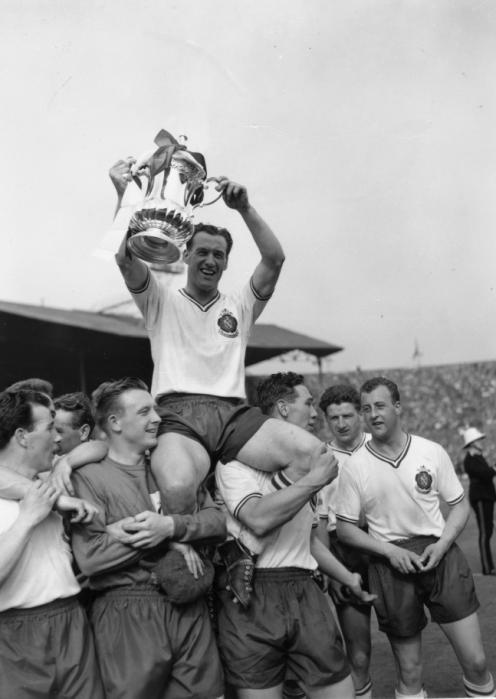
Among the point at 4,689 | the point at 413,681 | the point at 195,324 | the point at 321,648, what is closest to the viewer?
the point at 4,689

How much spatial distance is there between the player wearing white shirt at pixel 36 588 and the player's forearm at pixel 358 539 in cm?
184

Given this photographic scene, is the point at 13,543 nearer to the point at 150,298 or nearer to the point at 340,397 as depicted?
the point at 150,298

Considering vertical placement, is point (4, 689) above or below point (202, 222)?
below

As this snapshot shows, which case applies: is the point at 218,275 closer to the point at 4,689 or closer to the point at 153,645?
the point at 153,645

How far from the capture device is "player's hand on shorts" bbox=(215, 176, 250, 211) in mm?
3734

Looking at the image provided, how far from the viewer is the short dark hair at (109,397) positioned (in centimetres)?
354

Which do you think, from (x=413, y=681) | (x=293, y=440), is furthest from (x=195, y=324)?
(x=413, y=681)

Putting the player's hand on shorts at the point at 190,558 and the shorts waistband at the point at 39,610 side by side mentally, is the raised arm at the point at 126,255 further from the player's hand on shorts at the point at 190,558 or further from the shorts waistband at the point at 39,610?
the shorts waistband at the point at 39,610

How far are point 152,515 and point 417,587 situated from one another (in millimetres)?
1948

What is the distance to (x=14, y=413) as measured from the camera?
10.6ft

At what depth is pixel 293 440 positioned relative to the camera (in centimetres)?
373

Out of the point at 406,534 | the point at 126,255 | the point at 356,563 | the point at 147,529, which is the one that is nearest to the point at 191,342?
the point at 126,255

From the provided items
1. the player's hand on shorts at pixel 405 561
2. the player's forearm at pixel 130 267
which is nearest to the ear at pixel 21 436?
the player's forearm at pixel 130 267

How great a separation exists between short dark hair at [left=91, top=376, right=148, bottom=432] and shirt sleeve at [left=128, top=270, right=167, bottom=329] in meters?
0.56
